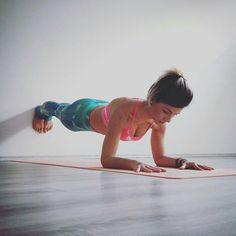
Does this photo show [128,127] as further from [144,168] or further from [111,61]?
[111,61]

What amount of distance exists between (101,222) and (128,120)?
3.88 ft

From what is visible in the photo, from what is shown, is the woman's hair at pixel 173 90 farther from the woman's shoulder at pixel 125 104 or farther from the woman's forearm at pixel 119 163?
the woman's forearm at pixel 119 163

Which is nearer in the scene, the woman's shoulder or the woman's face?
the woman's face

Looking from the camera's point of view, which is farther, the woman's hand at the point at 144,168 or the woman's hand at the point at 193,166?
the woman's hand at the point at 193,166

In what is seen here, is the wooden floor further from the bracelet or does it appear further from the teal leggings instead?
the teal leggings

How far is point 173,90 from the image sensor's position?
1.59 m

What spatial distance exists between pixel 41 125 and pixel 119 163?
41.9 inches

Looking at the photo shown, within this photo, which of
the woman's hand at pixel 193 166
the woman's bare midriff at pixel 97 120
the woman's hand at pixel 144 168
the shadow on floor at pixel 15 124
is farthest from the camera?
the shadow on floor at pixel 15 124

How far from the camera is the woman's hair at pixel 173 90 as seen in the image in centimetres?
159

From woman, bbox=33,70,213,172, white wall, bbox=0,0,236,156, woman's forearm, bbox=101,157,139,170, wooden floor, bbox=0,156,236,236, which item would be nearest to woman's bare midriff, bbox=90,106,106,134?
woman, bbox=33,70,213,172

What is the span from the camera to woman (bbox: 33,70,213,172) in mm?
1604

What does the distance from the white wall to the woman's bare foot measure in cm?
4

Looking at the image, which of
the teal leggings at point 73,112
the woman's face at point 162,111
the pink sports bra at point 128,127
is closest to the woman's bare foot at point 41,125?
the teal leggings at point 73,112

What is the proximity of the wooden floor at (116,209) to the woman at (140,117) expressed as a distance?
50 centimetres
